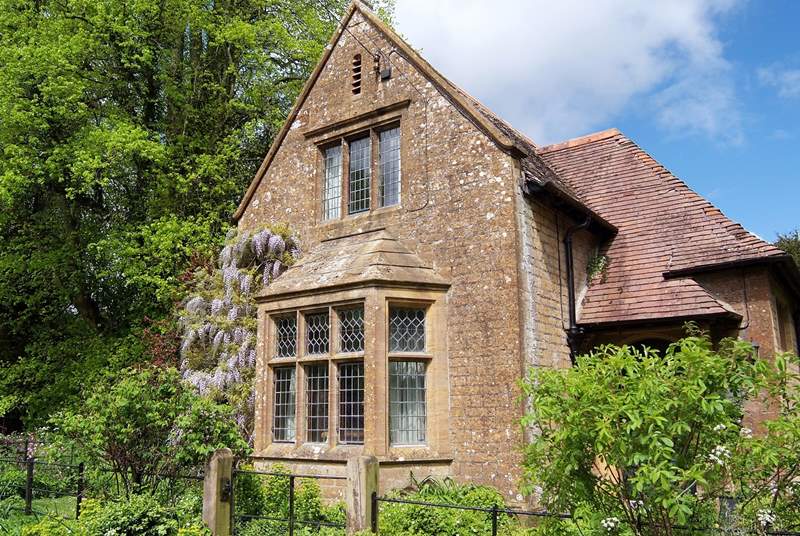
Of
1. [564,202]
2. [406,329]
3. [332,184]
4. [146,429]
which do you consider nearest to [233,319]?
[332,184]

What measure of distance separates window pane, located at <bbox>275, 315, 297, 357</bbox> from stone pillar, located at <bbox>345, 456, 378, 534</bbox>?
16.1 ft

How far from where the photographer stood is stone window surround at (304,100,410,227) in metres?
12.0

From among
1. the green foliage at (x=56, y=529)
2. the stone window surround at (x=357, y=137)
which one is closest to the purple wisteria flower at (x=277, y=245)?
the stone window surround at (x=357, y=137)

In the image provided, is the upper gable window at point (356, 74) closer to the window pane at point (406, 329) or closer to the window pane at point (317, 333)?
the window pane at point (317, 333)

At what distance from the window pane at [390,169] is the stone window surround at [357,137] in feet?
0.26

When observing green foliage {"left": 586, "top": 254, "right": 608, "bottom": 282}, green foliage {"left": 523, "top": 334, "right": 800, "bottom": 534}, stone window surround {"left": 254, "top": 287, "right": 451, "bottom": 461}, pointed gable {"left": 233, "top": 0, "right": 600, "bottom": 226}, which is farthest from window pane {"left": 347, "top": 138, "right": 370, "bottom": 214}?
green foliage {"left": 523, "top": 334, "right": 800, "bottom": 534}

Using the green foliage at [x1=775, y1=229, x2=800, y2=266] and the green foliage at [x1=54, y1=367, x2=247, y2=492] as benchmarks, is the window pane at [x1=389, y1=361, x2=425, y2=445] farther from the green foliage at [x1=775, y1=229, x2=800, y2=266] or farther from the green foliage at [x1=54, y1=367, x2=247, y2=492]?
the green foliage at [x1=775, y1=229, x2=800, y2=266]

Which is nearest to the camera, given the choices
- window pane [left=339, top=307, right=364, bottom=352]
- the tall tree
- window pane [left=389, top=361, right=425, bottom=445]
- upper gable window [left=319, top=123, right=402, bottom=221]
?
window pane [left=389, top=361, right=425, bottom=445]

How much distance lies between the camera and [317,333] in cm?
1130

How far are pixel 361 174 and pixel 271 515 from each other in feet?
20.5

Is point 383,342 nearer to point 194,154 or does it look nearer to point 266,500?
point 266,500

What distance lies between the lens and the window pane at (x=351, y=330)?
10609 millimetres

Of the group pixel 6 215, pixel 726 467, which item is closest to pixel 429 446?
pixel 726 467

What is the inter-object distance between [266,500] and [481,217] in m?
5.34
